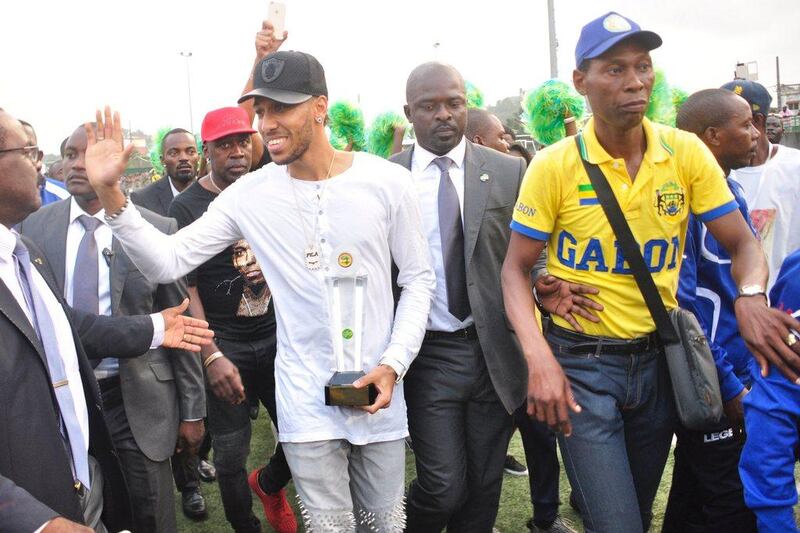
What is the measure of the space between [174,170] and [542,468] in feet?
14.8

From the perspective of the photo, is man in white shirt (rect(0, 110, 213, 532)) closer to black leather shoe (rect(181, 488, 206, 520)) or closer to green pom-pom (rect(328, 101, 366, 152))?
black leather shoe (rect(181, 488, 206, 520))

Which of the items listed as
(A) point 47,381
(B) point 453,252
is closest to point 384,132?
(B) point 453,252

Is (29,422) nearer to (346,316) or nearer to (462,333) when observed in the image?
(346,316)

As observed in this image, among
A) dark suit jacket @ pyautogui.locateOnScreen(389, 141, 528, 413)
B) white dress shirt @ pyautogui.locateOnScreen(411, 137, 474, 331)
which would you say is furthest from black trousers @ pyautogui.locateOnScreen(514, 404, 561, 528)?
white dress shirt @ pyautogui.locateOnScreen(411, 137, 474, 331)

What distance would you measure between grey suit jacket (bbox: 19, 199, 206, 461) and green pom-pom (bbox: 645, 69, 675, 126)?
3.69 metres

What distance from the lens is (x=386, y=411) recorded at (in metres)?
3.24

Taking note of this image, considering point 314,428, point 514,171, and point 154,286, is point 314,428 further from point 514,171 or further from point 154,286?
point 514,171

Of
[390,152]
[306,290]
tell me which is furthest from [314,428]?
[390,152]

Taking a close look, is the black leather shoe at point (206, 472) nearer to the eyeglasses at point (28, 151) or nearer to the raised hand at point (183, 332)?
the raised hand at point (183, 332)

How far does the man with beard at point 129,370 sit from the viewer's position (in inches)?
142

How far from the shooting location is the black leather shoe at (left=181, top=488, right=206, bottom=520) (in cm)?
511

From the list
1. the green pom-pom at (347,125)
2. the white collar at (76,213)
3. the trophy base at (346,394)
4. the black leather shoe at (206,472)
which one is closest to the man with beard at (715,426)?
the trophy base at (346,394)

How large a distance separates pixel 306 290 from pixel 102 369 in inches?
48.4

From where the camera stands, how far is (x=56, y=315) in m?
2.79
